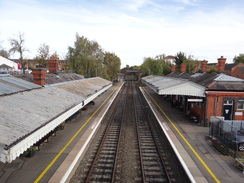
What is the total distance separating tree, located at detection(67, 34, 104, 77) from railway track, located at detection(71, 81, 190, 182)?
100 ft

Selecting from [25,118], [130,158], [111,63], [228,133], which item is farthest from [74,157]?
[111,63]

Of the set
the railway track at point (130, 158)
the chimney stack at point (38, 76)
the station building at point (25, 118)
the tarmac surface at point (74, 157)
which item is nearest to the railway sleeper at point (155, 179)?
the railway track at point (130, 158)

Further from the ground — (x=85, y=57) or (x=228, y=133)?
(x=85, y=57)

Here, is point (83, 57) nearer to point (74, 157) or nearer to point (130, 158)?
point (74, 157)

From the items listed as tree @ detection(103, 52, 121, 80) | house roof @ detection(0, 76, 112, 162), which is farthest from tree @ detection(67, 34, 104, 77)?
house roof @ detection(0, 76, 112, 162)

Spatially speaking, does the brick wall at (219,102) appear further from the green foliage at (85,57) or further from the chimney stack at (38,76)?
the green foliage at (85,57)

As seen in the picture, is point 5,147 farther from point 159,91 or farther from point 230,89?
point 230,89

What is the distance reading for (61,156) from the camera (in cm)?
1071

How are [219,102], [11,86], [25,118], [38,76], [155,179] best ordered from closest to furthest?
1. [25,118]
2. [155,179]
3. [11,86]
4. [38,76]
5. [219,102]

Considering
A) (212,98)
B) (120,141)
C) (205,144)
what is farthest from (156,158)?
(212,98)

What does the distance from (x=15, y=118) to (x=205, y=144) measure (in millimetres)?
11426

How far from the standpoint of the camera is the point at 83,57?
4438 cm

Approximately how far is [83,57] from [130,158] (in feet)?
120

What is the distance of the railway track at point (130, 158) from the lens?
8.96 m
